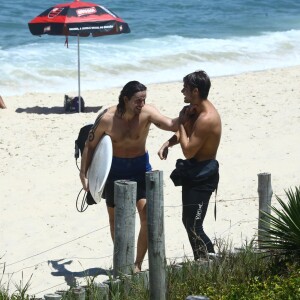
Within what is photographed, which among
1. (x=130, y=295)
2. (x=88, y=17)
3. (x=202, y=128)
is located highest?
(x=88, y=17)

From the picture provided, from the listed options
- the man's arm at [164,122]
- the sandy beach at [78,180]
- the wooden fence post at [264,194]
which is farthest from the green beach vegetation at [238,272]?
the man's arm at [164,122]

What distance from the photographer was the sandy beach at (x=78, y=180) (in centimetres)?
751

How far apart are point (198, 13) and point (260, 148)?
2032 centimetres

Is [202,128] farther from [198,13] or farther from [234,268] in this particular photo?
[198,13]

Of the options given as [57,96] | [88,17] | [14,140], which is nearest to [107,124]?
[14,140]

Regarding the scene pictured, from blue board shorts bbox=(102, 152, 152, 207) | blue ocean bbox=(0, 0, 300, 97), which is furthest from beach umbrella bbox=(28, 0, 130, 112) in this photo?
blue board shorts bbox=(102, 152, 152, 207)

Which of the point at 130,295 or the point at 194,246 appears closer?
the point at 130,295

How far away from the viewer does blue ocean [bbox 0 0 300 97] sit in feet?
59.4

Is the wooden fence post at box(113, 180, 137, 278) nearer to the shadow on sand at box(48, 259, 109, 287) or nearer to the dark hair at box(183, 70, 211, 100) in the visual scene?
the dark hair at box(183, 70, 211, 100)

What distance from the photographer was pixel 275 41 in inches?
918

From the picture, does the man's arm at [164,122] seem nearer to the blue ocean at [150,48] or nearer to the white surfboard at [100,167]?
the white surfboard at [100,167]

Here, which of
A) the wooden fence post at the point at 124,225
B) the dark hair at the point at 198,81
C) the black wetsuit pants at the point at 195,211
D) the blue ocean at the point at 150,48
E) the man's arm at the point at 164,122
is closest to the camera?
the wooden fence post at the point at 124,225

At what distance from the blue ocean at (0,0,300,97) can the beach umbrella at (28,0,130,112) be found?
3399 mm

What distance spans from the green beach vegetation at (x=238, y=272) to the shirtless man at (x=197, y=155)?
41 cm
